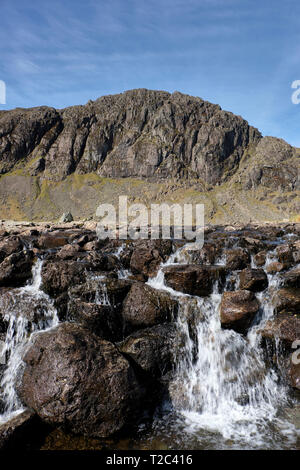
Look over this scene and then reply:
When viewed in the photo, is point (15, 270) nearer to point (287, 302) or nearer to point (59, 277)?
point (59, 277)

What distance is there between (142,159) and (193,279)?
161 metres

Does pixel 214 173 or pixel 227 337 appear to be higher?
pixel 214 173

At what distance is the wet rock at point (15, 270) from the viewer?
1537 centimetres

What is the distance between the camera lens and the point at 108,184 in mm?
161375

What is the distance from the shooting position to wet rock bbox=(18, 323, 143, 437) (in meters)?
7.79

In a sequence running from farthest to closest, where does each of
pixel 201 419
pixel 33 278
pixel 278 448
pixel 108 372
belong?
pixel 33 278, pixel 201 419, pixel 108 372, pixel 278 448

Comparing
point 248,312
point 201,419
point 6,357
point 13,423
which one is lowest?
point 201,419

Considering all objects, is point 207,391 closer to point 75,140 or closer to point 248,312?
point 248,312

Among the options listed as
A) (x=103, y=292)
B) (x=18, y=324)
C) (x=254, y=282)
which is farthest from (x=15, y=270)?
(x=254, y=282)

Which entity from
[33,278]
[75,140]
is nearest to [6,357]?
[33,278]

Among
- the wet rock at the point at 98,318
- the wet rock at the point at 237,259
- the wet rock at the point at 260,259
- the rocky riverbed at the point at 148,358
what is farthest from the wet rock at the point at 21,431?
the wet rock at the point at 260,259

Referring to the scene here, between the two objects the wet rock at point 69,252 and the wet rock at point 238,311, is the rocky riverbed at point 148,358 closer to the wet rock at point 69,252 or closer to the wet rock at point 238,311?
the wet rock at point 238,311

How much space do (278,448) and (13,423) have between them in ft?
25.6

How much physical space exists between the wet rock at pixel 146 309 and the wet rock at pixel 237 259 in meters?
6.65
